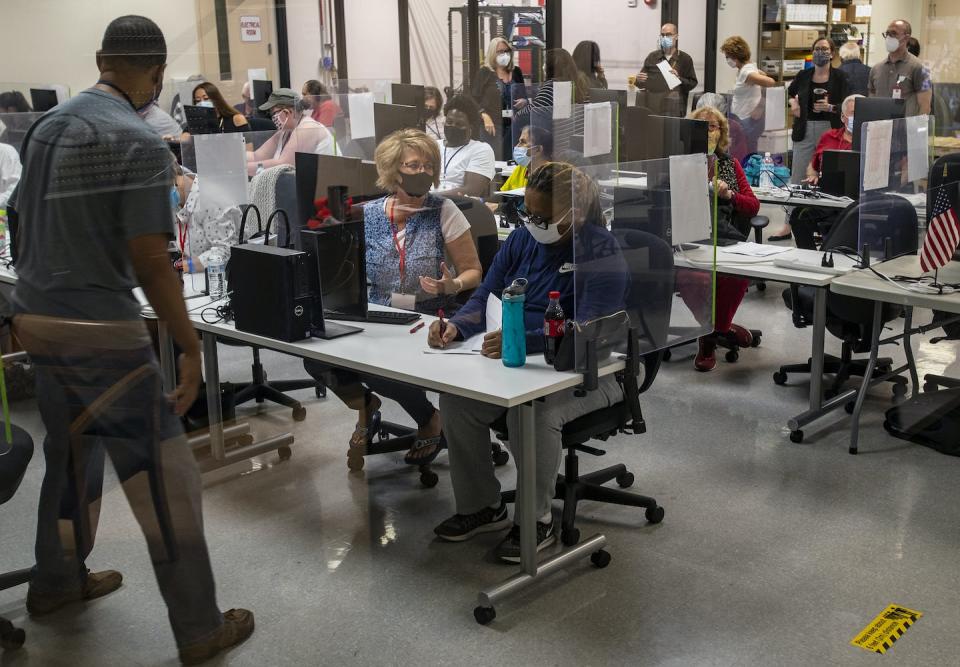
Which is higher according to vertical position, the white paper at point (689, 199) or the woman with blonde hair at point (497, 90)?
the woman with blonde hair at point (497, 90)

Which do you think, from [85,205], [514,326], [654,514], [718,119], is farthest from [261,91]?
[718,119]

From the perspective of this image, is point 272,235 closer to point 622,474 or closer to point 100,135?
point 622,474

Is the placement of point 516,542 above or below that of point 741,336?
below

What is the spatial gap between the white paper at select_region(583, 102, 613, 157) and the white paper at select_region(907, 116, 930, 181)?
4.47ft

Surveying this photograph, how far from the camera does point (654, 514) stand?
3.36 m

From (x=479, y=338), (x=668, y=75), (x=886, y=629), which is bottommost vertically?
(x=886, y=629)

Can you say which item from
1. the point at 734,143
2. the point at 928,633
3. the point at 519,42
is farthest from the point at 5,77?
the point at 734,143

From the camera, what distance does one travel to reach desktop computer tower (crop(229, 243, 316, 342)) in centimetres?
301

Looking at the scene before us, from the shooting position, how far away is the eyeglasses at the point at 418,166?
3430 millimetres

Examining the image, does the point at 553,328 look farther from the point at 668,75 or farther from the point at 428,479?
the point at 668,75

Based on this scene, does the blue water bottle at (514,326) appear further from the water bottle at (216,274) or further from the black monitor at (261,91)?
the black monitor at (261,91)

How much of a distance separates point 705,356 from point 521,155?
1765 millimetres

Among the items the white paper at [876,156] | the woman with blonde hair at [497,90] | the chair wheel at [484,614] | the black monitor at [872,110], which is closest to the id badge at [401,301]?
the woman with blonde hair at [497,90]

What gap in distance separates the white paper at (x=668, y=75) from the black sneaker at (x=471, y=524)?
3926 mm
